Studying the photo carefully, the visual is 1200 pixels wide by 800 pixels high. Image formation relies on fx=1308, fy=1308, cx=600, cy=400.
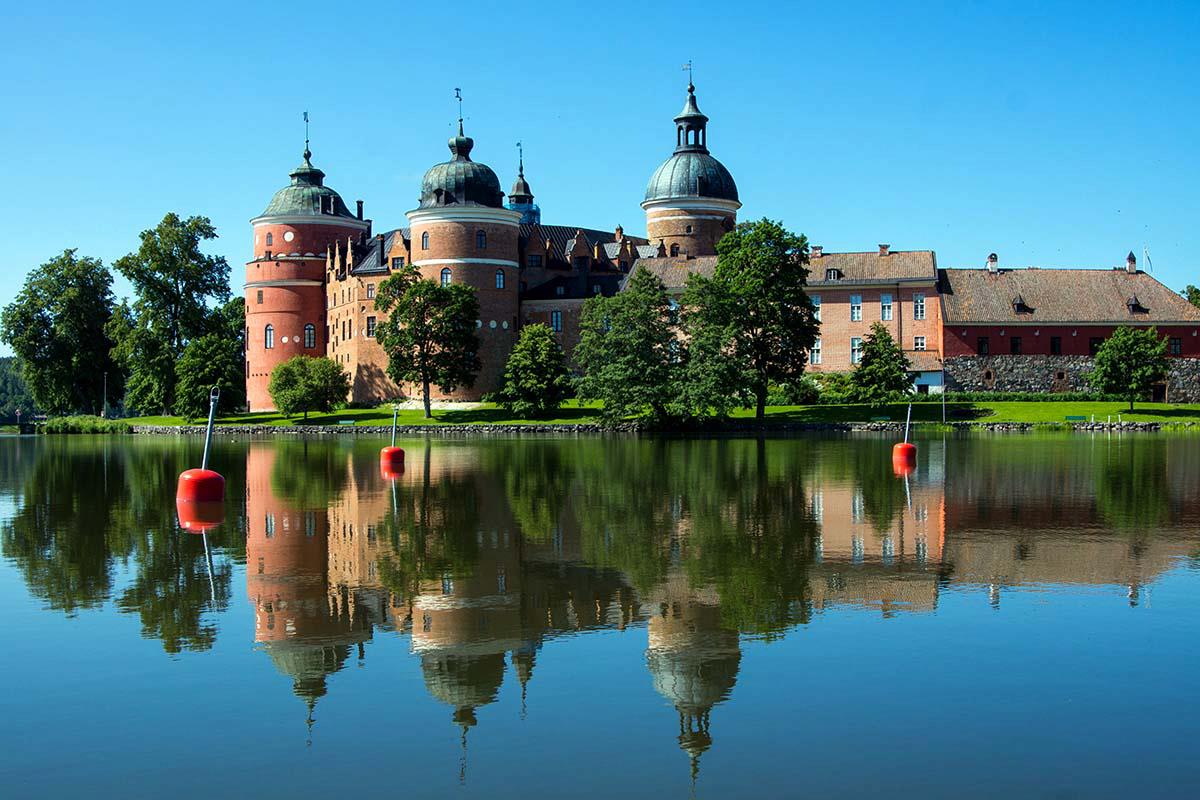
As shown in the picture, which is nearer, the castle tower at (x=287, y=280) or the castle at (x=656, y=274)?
the castle at (x=656, y=274)

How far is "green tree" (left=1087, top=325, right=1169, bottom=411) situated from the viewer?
71.7 meters

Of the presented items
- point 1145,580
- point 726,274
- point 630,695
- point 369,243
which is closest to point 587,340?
point 726,274

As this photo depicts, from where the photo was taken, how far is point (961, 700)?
11.4 metres

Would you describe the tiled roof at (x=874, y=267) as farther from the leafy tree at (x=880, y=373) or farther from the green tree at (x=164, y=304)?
the green tree at (x=164, y=304)

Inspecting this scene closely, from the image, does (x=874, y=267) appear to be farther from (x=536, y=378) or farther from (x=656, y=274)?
(x=536, y=378)

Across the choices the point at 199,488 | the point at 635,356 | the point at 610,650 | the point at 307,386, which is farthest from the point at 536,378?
the point at 610,650

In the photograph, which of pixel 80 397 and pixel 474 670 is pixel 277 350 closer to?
pixel 80 397

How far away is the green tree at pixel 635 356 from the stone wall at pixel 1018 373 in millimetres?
21655

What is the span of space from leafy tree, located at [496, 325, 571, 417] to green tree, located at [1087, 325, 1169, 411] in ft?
98.1

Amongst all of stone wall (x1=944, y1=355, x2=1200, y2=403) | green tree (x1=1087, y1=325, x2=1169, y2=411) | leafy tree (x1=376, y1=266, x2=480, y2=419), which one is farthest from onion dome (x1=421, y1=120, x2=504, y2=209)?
green tree (x1=1087, y1=325, x2=1169, y2=411)

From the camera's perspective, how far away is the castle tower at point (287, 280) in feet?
310

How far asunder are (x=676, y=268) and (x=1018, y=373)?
23.5 m

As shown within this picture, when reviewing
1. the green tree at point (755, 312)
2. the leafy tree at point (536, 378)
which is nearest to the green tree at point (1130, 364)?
the green tree at point (755, 312)

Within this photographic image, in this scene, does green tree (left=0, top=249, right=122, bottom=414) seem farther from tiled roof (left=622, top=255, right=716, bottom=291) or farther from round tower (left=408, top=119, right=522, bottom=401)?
tiled roof (left=622, top=255, right=716, bottom=291)
